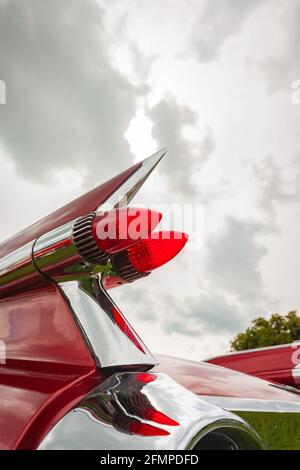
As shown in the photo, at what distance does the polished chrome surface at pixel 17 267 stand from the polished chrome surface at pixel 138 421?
0.49 m

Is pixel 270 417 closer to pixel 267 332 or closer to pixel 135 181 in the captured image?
pixel 135 181

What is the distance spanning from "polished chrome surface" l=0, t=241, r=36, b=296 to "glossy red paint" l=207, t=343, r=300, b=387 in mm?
1420

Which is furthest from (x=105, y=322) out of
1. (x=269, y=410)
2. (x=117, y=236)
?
(x=269, y=410)

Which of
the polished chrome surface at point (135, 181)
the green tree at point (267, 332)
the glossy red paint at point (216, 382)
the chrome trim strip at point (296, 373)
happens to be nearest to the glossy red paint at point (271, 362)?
the chrome trim strip at point (296, 373)

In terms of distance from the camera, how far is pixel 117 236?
4.05 ft

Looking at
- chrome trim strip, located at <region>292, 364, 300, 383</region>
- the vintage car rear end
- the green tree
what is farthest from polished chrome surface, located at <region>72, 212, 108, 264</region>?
the green tree

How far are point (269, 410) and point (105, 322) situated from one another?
0.60m

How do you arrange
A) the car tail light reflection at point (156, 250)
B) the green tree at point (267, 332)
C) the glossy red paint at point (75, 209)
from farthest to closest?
the green tree at point (267, 332) → the glossy red paint at point (75, 209) → the car tail light reflection at point (156, 250)

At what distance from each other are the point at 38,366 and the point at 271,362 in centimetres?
149

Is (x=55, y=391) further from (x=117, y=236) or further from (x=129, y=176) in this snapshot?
(x=129, y=176)

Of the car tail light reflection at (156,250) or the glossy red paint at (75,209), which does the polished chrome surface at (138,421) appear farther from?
the glossy red paint at (75,209)

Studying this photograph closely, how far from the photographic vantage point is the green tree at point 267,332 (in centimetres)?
2395

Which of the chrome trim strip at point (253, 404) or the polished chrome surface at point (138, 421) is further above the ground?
the chrome trim strip at point (253, 404)

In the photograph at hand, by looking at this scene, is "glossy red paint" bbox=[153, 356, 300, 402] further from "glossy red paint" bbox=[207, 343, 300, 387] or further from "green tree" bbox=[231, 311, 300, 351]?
"green tree" bbox=[231, 311, 300, 351]
